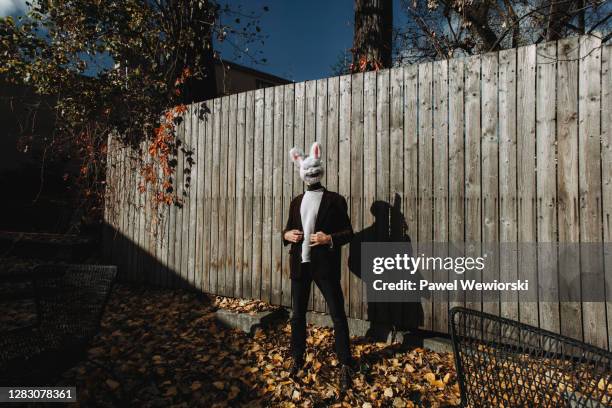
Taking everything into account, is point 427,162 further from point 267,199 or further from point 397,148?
point 267,199

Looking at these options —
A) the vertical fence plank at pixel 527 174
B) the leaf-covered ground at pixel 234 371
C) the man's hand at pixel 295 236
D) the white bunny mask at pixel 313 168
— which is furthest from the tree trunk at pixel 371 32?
the leaf-covered ground at pixel 234 371

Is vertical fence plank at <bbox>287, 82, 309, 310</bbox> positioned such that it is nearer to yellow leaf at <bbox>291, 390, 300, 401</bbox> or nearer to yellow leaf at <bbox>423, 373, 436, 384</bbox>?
yellow leaf at <bbox>291, 390, 300, 401</bbox>

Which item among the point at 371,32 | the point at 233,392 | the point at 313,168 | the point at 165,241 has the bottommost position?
the point at 233,392

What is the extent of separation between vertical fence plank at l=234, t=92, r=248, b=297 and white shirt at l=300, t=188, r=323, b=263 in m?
1.54

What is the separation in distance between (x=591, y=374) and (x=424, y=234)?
233 centimetres

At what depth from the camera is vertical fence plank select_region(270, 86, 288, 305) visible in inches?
174

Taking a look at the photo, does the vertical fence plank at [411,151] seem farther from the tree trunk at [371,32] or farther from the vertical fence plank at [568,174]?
the tree trunk at [371,32]

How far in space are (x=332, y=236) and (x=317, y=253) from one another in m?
0.19

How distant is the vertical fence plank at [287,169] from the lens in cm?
435

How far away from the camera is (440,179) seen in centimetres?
352

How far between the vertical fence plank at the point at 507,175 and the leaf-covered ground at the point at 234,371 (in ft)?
2.48

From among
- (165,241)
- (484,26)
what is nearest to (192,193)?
(165,241)

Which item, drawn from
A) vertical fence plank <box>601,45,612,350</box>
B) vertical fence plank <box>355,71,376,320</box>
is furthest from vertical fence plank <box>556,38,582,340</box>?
vertical fence plank <box>355,71,376,320</box>

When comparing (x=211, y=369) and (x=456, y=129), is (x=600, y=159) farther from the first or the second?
(x=211, y=369)
